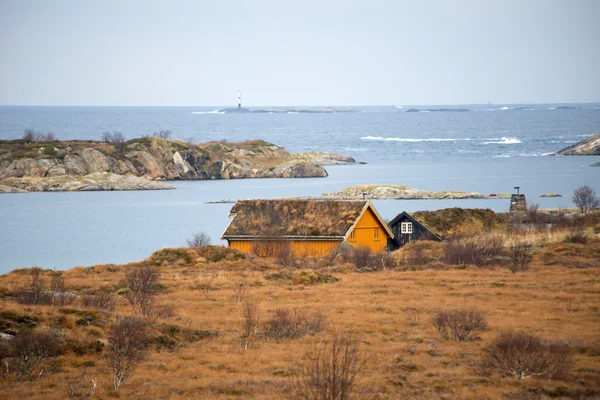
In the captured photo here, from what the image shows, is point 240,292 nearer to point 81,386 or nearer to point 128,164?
point 81,386

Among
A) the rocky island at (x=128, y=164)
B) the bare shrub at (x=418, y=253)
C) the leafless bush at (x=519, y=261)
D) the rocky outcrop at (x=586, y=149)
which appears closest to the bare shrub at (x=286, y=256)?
the bare shrub at (x=418, y=253)

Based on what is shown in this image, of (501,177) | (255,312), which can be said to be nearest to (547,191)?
(501,177)

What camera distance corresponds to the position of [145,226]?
8388cm

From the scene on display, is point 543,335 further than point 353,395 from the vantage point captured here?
Yes

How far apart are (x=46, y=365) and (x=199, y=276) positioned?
15765 millimetres

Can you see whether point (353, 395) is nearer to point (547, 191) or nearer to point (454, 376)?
point (454, 376)

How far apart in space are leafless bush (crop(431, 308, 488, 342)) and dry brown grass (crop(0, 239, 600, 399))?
410 mm

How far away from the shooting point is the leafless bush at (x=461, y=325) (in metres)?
20.6

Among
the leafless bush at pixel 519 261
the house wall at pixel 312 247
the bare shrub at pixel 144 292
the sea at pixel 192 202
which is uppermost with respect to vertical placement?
the bare shrub at pixel 144 292

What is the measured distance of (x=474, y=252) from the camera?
3738 cm

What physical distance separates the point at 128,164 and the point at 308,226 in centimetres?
8550

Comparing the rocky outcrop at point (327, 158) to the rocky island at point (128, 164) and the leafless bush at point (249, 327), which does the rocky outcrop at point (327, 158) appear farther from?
the leafless bush at point (249, 327)

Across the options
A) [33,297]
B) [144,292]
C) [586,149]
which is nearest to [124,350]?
[33,297]

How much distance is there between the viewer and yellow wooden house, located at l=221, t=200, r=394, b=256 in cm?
4334
